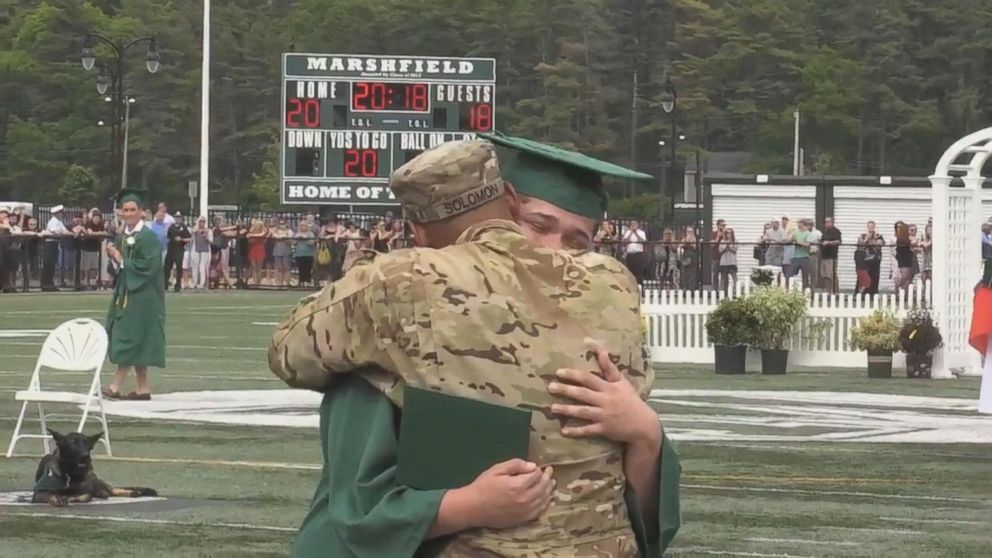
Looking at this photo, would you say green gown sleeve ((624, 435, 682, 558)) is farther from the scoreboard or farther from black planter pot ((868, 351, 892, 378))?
the scoreboard

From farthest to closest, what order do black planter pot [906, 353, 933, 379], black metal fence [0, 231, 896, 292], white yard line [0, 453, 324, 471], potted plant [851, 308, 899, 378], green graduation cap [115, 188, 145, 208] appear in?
black metal fence [0, 231, 896, 292] → potted plant [851, 308, 899, 378] → black planter pot [906, 353, 933, 379] → green graduation cap [115, 188, 145, 208] → white yard line [0, 453, 324, 471]

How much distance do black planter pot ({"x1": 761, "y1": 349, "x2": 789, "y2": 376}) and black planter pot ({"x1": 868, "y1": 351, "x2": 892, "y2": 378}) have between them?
3.33ft

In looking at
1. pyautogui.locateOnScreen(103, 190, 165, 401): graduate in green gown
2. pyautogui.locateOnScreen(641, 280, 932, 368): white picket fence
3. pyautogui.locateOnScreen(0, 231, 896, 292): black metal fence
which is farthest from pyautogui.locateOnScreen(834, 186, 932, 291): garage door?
pyautogui.locateOnScreen(103, 190, 165, 401): graduate in green gown

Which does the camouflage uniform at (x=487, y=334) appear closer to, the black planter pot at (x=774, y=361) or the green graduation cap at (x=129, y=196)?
the green graduation cap at (x=129, y=196)

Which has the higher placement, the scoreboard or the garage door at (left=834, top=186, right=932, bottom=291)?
the scoreboard

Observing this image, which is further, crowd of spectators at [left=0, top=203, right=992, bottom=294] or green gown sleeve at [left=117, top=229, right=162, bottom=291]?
crowd of spectators at [left=0, top=203, right=992, bottom=294]

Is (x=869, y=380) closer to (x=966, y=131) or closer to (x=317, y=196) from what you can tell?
(x=317, y=196)

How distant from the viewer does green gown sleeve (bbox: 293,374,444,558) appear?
3.74 m

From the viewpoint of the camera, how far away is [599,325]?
386 centimetres

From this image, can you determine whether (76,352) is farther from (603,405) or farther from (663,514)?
(603,405)

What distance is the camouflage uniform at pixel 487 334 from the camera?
12.3 ft

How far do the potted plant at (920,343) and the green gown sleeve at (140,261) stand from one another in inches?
358

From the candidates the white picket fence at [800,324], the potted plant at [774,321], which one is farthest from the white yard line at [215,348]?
the potted plant at [774,321]

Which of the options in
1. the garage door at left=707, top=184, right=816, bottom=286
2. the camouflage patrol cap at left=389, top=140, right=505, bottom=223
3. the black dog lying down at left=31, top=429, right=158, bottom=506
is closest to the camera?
the camouflage patrol cap at left=389, top=140, right=505, bottom=223
